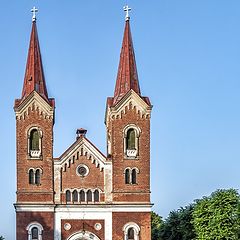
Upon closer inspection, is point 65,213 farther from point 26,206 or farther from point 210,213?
point 210,213

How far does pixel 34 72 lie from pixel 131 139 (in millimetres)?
8158

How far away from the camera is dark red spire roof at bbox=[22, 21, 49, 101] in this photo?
55.9 meters

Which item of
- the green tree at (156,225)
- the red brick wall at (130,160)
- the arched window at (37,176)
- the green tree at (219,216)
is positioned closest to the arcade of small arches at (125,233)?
the red brick wall at (130,160)

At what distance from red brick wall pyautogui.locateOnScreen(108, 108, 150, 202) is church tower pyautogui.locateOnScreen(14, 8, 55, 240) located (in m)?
4.31

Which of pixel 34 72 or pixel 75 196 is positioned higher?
pixel 34 72

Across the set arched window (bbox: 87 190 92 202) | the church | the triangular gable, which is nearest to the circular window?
the church

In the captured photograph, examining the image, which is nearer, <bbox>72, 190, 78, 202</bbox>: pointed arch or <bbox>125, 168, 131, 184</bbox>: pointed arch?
<bbox>72, 190, 78, 202</bbox>: pointed arch

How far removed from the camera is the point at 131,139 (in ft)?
183

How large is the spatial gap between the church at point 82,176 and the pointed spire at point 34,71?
8 cm

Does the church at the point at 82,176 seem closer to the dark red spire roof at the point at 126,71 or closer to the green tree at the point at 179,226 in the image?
the dark red spire roof at the point at 126,71

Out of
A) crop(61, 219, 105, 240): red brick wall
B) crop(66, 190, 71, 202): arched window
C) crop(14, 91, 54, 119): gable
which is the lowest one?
crop(61, 219, 105, 240): red brick wall

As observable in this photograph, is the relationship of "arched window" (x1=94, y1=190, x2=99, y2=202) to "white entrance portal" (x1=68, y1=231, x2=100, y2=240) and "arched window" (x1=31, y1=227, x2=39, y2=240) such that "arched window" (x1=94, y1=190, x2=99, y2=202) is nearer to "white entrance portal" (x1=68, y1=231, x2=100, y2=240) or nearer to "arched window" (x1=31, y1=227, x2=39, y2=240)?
"white entrance portal" (x1=68, y1=231, x2=100, y2=240)

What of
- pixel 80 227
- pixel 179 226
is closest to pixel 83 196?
pixel 80 227

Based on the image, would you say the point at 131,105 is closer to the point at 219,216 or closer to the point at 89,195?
the point at 89,195
